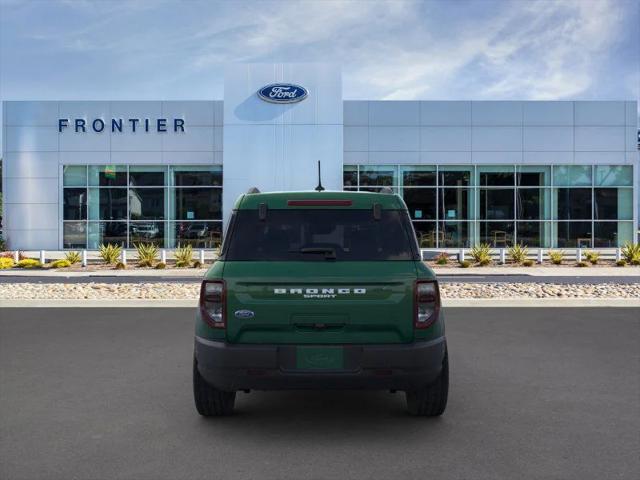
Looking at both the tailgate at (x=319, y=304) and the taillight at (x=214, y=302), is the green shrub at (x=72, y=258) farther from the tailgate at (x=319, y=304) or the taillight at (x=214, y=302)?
the tailgate at (x=319, y=304)

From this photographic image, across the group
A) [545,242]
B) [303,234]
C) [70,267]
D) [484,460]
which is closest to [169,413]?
[303,234]

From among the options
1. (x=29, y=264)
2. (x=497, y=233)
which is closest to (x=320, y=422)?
(x=29, y=264)

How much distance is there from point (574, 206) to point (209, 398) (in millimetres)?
29418

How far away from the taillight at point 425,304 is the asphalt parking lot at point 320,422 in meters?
0.89

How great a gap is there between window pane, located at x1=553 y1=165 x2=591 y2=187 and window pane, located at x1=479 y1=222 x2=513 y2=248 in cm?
321

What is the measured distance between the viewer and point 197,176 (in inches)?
1209

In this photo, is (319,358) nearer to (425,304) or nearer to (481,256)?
(425,304)

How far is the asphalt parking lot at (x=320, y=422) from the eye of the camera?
4.18 meters

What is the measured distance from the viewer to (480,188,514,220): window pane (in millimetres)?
30875

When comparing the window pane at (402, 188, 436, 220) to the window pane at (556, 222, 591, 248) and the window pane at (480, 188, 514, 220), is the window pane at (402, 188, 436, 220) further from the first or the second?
the window pane at (556, 222, 591, 248)

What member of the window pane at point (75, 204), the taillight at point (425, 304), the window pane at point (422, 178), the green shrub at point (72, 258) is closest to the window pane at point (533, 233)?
the window pane at point (422, 178)

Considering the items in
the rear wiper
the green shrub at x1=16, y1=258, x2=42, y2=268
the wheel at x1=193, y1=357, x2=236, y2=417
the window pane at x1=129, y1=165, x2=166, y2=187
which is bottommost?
the wheel at x1=193, y1=357, x2=236, y2=417

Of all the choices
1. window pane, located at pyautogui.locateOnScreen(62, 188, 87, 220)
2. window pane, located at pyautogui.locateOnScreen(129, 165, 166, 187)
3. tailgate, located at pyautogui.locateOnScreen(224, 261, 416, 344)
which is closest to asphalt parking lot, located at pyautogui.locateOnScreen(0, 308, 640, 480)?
tailgate, located at pyautogui.locateOnScreen(224, 261, 416, 344)

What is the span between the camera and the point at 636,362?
7.52 metres
